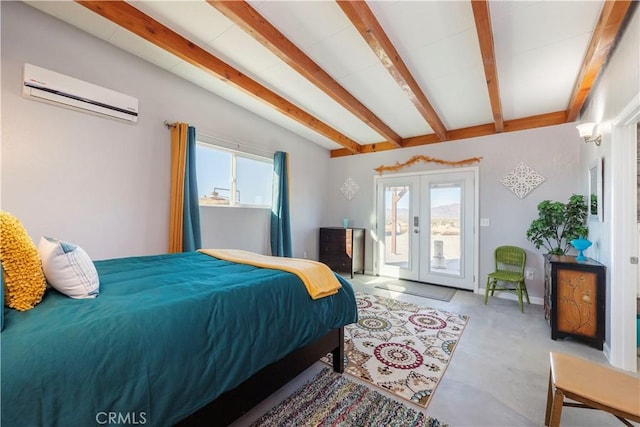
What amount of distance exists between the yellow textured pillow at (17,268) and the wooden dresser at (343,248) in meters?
4.19

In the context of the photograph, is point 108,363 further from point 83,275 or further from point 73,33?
point 73,33

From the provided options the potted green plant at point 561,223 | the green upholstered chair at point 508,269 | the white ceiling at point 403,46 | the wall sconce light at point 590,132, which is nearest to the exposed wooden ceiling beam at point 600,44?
the white ceiling at point 403,46

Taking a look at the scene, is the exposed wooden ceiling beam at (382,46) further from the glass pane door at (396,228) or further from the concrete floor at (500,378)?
the concrete floor at (500,378)

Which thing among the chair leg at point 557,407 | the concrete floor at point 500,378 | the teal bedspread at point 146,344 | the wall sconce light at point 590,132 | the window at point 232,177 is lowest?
the concrete floor at point 500,378

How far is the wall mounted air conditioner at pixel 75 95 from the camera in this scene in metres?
2.17

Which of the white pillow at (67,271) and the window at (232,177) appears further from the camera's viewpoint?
the window at (232,177)

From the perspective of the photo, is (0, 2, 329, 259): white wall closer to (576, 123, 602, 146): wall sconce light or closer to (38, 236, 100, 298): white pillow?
(38, 236, 100, 298): white pillow

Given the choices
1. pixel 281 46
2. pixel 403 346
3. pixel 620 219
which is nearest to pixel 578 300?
pixel 620 219

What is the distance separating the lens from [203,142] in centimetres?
342

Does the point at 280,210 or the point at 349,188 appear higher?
the point at 349,188

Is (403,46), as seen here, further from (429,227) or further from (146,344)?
(429,227)

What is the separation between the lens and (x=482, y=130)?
13.4ft

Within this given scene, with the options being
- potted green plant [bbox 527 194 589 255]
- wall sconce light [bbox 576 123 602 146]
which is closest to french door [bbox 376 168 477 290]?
potted green plant [bbox 527 194 589 255]

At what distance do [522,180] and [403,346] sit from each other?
307 cm
